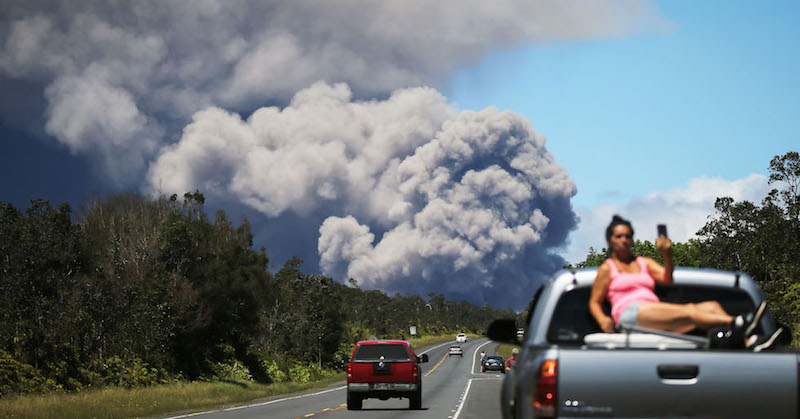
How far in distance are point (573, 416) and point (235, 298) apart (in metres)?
61.7

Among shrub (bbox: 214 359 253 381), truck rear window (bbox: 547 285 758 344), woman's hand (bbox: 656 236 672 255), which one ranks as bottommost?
shrub (bbox: 214 359 253 381)

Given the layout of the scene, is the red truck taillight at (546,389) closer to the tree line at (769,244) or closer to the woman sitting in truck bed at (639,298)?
the woman sitting in truck bed at (639,298)

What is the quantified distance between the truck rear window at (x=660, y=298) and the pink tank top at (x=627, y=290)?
1.27 feet

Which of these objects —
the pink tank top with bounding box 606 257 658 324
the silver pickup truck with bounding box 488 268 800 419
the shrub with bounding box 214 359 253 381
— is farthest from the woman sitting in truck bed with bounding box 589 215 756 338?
the shrub with bounding box 214 359 253 381

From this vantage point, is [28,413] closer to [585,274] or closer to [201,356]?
[585,274]

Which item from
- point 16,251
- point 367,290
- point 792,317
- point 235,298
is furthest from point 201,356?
point 367,290

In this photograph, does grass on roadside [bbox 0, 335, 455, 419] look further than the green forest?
No

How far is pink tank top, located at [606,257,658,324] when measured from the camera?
6488mm

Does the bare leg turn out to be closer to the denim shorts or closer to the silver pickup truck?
the denim shorts

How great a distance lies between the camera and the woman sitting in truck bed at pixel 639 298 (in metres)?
6.00

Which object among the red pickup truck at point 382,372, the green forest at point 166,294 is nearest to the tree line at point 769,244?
the green forest at point 166,294

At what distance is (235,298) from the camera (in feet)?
215

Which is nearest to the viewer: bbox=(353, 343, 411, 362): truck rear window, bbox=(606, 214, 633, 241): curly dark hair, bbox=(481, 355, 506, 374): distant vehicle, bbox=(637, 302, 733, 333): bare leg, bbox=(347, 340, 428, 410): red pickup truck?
bbox=(637, 302, 733, 333): bare leg

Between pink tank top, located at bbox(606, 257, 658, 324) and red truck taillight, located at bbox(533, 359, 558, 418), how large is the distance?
1.12m
